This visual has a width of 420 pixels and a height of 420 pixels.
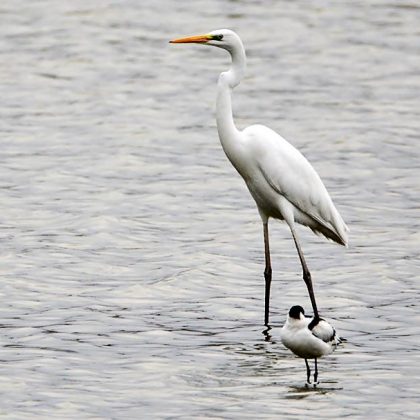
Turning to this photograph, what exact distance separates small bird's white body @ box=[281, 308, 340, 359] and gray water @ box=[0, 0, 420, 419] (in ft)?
0.82

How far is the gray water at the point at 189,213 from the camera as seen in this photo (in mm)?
9773

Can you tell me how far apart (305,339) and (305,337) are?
16mm

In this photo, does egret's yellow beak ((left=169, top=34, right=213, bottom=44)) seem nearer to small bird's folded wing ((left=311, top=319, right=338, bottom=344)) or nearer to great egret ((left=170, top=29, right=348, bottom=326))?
great egret ((left=170, top=29, right=348, bottom=326))

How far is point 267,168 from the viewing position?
11.5 metres

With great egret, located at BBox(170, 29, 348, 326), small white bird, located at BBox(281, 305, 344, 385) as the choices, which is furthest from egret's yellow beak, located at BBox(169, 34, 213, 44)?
small white bird, located at BBox(281, 305, 344, 385)

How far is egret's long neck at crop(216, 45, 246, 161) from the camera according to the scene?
11.3 m

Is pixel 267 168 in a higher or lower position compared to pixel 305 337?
higher

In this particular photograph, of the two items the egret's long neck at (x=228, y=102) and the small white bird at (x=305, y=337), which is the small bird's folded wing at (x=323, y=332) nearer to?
the small white bird at (x=305, y=337)

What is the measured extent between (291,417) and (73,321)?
2.65 m

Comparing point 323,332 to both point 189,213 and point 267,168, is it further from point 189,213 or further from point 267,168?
point 189,213

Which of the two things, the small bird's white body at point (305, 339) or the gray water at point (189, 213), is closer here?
the small bird's white body at point (305, 339)

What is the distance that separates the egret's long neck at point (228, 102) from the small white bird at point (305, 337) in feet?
7.15

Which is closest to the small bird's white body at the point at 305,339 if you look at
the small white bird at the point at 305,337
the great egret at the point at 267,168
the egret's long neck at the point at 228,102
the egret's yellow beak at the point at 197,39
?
the small white bird at the point at 305,337

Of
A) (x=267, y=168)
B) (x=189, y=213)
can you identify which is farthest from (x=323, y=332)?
(x=189, y=213)
